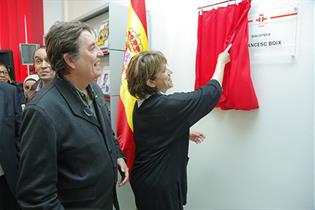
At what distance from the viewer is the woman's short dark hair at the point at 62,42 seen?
3.26 ft

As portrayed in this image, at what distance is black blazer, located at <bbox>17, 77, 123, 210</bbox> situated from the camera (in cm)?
87

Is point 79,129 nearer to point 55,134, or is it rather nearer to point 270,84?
point 55,134

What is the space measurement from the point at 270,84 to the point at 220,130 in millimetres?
467

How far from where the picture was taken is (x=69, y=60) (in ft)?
3.32

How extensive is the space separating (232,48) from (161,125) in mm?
644

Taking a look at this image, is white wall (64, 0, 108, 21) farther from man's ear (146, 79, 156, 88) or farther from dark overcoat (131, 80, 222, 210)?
dark overcoat (131, 80, 222, 210)

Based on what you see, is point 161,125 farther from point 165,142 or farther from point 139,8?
point 139,8

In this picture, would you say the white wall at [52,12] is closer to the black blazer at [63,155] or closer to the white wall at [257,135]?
the white wall at [257,135]

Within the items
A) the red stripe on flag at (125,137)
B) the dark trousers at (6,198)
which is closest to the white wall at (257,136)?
the red stripe on flag at (125,137)

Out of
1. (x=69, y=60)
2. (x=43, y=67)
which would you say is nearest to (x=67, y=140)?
(x=69, y=60)

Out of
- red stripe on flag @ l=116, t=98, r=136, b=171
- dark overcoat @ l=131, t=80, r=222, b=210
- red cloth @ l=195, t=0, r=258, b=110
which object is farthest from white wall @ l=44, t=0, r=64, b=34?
dark overcoat @ l=131, t=80, r=222, b=210

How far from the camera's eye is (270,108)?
1.58 metres

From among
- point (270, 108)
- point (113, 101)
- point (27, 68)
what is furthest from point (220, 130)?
point (27, 68)

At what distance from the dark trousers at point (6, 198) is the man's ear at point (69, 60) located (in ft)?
2.98
